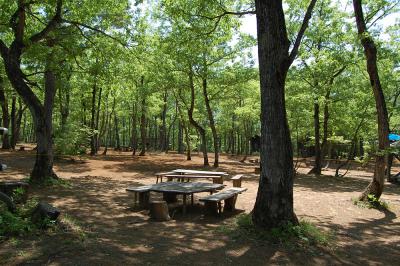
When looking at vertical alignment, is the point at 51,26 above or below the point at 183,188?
above

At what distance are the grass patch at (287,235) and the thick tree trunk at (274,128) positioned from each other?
15 cm

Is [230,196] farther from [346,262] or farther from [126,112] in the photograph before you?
[126,112]

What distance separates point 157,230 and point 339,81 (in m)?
16.4

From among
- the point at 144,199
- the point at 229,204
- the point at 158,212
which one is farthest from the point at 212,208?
the point at 144,199

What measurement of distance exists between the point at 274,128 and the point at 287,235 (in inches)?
76.4

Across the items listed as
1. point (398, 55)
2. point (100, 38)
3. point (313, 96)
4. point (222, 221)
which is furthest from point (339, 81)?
point (222, 221)

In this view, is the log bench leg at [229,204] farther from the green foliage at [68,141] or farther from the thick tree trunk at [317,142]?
the thick tree trunk at [317,142]

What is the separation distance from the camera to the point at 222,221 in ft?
26.0

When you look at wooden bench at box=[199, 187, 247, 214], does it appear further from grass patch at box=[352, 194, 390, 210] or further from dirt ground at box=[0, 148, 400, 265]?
grass patch at box=[352, 194, 390, 210]

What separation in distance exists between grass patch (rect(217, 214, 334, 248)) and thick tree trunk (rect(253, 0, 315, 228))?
0.15 meters

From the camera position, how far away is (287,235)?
6.34 meters

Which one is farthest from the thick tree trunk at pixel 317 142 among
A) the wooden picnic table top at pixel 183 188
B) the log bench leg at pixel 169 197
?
the wooden picnic table top at pixel 183 188

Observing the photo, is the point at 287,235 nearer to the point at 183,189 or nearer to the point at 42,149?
the point at 183,189

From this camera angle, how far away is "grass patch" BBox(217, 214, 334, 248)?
624 cm
